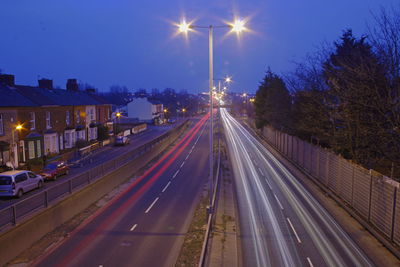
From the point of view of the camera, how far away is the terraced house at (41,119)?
102 feet

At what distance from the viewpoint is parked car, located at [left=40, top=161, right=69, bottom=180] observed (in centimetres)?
2617

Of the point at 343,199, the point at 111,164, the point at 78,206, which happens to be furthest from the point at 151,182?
the point at 343,199

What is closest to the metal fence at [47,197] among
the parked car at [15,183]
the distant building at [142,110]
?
the parked car at [15,183]

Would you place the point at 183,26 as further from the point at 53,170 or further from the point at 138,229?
the point at 53,170

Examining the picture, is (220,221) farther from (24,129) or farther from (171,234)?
(24,129)

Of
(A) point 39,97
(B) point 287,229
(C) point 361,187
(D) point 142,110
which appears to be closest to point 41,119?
(A) point 39,97

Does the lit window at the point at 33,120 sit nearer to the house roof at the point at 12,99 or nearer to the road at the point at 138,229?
the house roof at the point at 12,99

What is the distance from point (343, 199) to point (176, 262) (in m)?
10.6

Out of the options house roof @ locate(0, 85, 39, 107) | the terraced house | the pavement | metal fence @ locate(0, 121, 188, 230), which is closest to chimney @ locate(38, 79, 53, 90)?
the terraced house

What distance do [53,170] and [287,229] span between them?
18.5 meters

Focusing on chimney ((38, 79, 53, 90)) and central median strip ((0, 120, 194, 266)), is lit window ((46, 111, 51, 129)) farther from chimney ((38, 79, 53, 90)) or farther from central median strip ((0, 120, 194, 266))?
central median strip ((0, 120, 194, 266))

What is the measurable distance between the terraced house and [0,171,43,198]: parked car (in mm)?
8520

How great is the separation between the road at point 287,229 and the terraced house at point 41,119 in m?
19.6

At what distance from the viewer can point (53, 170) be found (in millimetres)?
26922
